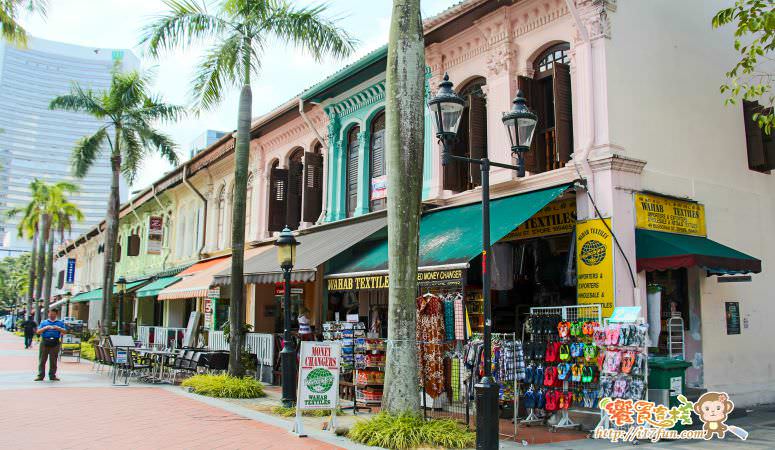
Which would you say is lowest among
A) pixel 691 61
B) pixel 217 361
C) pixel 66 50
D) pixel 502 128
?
pixel 217 361

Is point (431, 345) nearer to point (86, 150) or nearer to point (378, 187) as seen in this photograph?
point (378, 187)

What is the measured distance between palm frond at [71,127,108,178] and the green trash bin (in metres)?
21.3

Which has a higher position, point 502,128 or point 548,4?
point 548,4

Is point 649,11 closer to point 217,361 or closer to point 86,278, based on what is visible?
point 217,361

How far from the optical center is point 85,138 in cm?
2420

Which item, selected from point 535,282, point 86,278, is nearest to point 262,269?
point 535,282

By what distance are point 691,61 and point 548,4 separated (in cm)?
316

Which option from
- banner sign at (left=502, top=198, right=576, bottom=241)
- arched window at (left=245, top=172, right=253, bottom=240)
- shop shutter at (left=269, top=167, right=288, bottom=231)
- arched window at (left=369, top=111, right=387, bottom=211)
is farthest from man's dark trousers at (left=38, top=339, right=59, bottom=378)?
banner sign at (left=502, top=198, right=576, bottom=241)

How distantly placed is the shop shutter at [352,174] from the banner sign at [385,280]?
378cm

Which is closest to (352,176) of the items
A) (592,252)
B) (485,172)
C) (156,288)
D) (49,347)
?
(592,252)

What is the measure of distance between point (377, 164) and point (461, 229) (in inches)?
206

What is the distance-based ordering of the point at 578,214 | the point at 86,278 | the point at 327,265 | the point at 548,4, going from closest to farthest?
1. the point at 578,214
2. the point at 548,4
3. the point at 327,265
4. the point at 86,278

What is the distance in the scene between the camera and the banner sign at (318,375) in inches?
356

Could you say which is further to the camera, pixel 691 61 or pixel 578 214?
pixel 691 61
